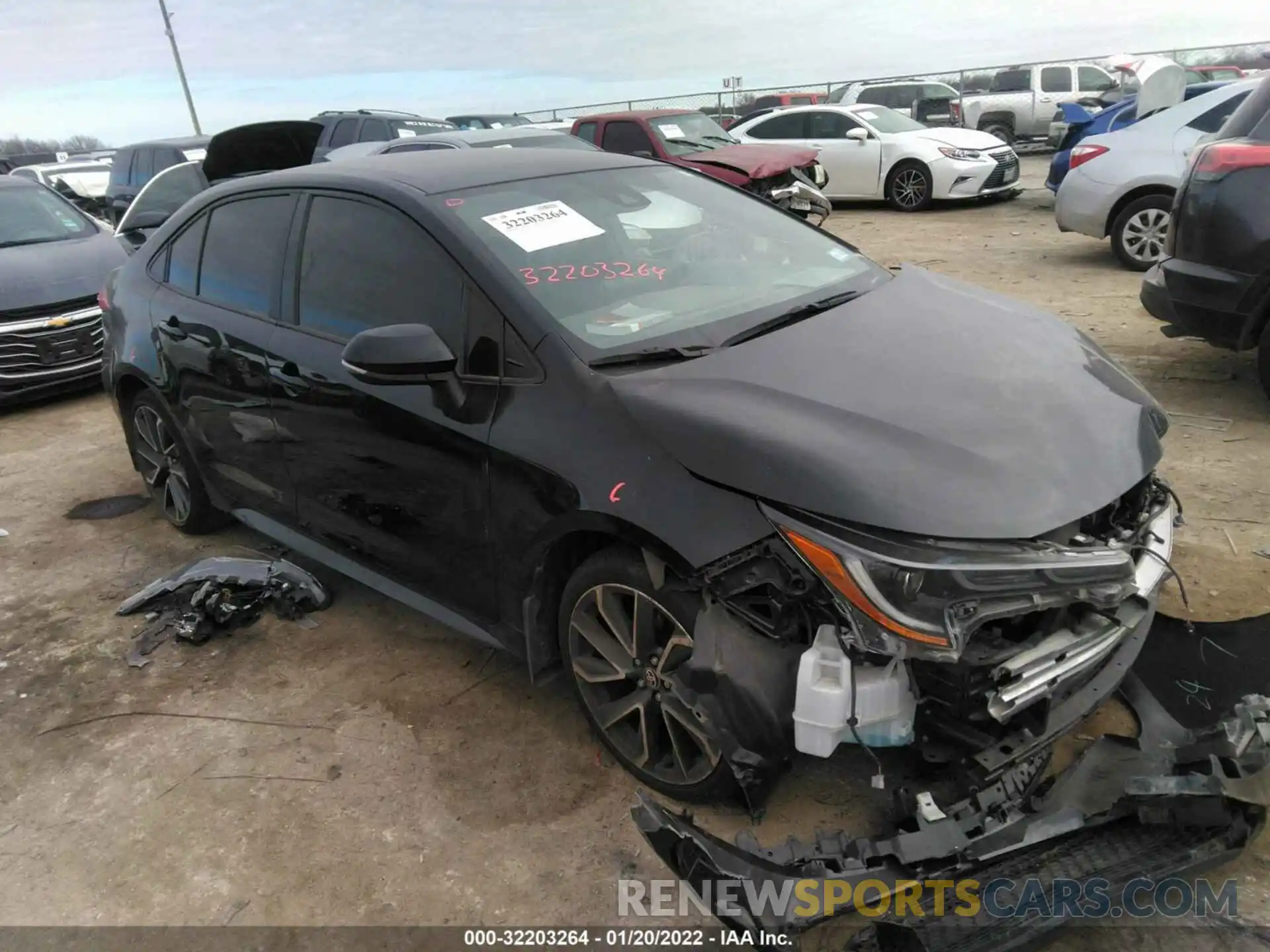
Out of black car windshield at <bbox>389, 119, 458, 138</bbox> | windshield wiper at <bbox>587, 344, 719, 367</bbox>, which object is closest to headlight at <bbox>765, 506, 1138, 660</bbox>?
windshield wiper at <bbox>587, 344, 719, 367</bbox>

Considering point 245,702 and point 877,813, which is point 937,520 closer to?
point 877,813

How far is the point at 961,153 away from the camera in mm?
12648

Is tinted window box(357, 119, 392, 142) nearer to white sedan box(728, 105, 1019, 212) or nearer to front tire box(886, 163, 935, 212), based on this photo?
white sedan box(728, 105, 1019, 212)

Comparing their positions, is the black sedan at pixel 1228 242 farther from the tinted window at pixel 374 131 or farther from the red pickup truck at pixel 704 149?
the tinted window at pixel 374 131

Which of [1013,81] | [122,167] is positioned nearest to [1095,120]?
[1013,81]

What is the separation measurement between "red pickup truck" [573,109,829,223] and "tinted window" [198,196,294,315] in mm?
Result: 6027

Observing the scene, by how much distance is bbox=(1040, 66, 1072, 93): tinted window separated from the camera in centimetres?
1816

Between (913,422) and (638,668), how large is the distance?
985 mm

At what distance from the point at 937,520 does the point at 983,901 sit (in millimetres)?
813

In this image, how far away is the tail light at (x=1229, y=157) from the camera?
4.45 metres

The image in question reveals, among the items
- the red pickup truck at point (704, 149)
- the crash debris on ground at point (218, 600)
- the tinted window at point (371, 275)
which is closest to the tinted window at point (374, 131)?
the red pickup truck at point (704, 149)

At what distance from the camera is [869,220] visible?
12.6 meters

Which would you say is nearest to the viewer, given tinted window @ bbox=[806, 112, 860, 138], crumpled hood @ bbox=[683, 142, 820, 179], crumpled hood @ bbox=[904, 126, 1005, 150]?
crumpled hood @ bbox=[683, 142, 820, 179]

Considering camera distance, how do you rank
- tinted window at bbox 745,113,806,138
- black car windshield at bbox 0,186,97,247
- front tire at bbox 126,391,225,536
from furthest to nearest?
tinted window at bbox 745,113,806,138 < black car windshield at bbox 0,186,97,247 < front tire at bbox 126,391,225,536
